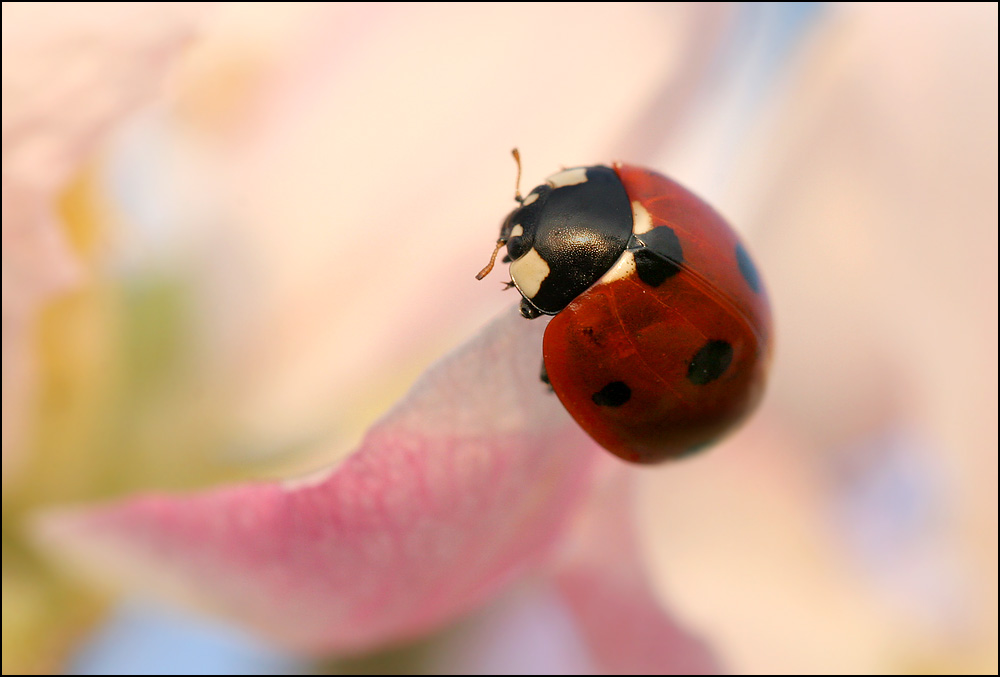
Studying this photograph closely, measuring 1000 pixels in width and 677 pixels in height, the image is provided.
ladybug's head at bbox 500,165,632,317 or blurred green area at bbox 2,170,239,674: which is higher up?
ladybug's head at bbox 500,165,632,317

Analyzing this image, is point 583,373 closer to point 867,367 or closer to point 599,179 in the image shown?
point 599,179

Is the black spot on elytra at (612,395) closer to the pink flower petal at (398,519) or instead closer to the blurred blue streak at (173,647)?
the pink flower petal at (398,519)

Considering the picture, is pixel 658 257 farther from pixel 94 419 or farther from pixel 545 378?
pixel 94 419

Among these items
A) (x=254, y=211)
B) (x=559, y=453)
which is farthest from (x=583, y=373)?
(x=254, y=211)

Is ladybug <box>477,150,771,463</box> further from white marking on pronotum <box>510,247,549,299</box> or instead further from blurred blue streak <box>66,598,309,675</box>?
blurred blue streak <box>66,598,309,675</box>

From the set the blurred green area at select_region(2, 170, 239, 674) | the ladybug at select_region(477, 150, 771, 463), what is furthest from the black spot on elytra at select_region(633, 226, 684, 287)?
the blurred green area at select_region(2, 170, 239, 674)

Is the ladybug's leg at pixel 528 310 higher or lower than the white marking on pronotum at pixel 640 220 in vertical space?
lower

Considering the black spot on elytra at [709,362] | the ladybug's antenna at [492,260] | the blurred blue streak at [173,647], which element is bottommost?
the blurred blue streak at [173,647]

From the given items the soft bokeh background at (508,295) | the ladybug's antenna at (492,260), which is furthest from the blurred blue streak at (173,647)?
the ladybug's antenna at (492,260)
